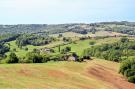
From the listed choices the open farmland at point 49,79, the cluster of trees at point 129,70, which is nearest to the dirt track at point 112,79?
the open farmland at point 49,79

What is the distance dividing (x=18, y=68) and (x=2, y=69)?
200 inches

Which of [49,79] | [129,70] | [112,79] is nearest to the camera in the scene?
[49,79]

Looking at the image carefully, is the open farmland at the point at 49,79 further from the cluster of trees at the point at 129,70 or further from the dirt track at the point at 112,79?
the cluster of trees at the point at 129,70

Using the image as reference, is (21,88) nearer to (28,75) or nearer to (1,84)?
(1,84)

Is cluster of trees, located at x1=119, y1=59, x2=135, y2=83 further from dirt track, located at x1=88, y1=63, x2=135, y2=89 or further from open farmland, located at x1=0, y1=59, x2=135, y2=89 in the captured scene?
open farmland, located at x1=0, y1=59, x2=135, y2=89

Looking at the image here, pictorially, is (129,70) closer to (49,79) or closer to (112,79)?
(112,79)

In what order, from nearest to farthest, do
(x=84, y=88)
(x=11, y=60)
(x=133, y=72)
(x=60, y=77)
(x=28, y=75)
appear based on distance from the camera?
(x=84, y=88) → (x=28, y=75) → (x=60, y=77) → (x=133, y=72) → (x=11, y=60)

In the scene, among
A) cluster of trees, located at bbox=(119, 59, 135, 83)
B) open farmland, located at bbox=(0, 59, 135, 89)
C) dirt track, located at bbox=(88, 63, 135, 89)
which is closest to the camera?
open farmland, located at bbox=(0, 59, 135, 89)

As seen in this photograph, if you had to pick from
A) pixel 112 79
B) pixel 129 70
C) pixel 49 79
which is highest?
pixel 49 79

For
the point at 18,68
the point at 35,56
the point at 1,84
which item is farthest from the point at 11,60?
the point at 1,84

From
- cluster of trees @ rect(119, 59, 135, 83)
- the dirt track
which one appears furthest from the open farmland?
cluster of trees @ rect(119, 59, 135, 83)

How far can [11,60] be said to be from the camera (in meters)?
105

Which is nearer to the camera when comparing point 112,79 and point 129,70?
point 112,79

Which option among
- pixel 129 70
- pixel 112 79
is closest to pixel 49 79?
pixel 112 79
